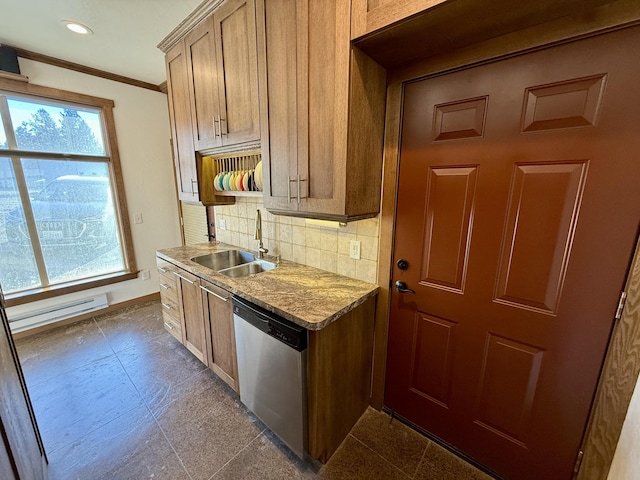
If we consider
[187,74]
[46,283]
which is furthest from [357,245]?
[46,283]

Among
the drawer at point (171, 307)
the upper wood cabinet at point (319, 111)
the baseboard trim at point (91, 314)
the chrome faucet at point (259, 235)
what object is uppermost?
the upper wood cabinet at point (319, 111)

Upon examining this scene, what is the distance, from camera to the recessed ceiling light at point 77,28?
6.25 feet

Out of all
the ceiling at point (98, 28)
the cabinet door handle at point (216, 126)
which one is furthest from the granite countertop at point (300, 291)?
the ceiling at point (98, 28)

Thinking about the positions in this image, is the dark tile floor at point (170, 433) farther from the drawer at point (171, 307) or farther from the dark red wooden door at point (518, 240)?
the drawer at point (171, 307)

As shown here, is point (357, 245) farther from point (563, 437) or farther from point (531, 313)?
point (563, 437)

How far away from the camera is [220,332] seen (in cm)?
178

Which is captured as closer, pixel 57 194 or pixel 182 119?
pixel 182 119

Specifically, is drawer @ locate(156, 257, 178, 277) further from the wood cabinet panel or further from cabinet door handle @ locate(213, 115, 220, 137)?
the wood cabinet panel

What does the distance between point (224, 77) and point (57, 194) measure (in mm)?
2431

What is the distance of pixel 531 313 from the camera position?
1120 millimetres

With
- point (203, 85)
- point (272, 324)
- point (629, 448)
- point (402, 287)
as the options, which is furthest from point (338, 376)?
point (203, 85)

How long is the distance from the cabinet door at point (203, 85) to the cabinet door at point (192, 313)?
1.10 metres

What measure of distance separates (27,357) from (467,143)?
3.91m

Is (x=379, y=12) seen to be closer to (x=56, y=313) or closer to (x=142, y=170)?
(x=142, y=170)
